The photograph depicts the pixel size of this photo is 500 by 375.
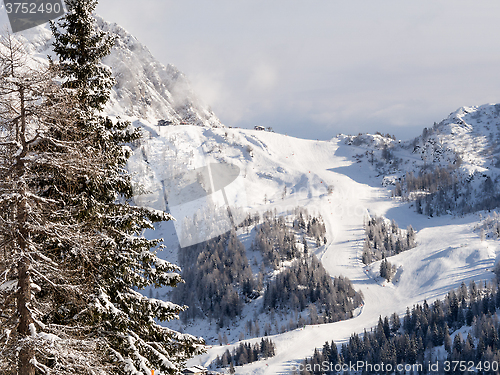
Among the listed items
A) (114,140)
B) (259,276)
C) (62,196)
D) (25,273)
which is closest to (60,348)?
(25,273)

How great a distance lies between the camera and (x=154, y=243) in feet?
36.8

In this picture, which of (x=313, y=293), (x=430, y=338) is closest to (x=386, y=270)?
(x=313, y=293)

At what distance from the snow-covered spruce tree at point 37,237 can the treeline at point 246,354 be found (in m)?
131

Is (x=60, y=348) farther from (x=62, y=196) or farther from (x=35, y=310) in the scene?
(x=62, y=196)

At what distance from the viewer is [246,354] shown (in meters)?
129

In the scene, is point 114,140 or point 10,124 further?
point 114,140

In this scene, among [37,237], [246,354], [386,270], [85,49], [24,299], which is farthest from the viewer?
[386,270]

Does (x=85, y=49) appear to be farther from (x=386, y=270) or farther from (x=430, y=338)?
(x=386, y=270)

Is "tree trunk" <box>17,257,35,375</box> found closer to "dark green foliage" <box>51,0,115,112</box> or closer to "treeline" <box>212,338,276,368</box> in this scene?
"dark green foliage" <box>51,0,115,112</box>

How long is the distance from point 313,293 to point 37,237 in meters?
177

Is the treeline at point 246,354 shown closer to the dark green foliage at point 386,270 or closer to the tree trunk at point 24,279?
the dark green foliage at point 386,270

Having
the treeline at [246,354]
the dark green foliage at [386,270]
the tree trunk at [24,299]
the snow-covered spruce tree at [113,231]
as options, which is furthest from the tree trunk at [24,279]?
the dark green foliage at [386,270]

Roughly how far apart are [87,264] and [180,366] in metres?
4.87

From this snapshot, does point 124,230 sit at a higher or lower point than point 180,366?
higher
